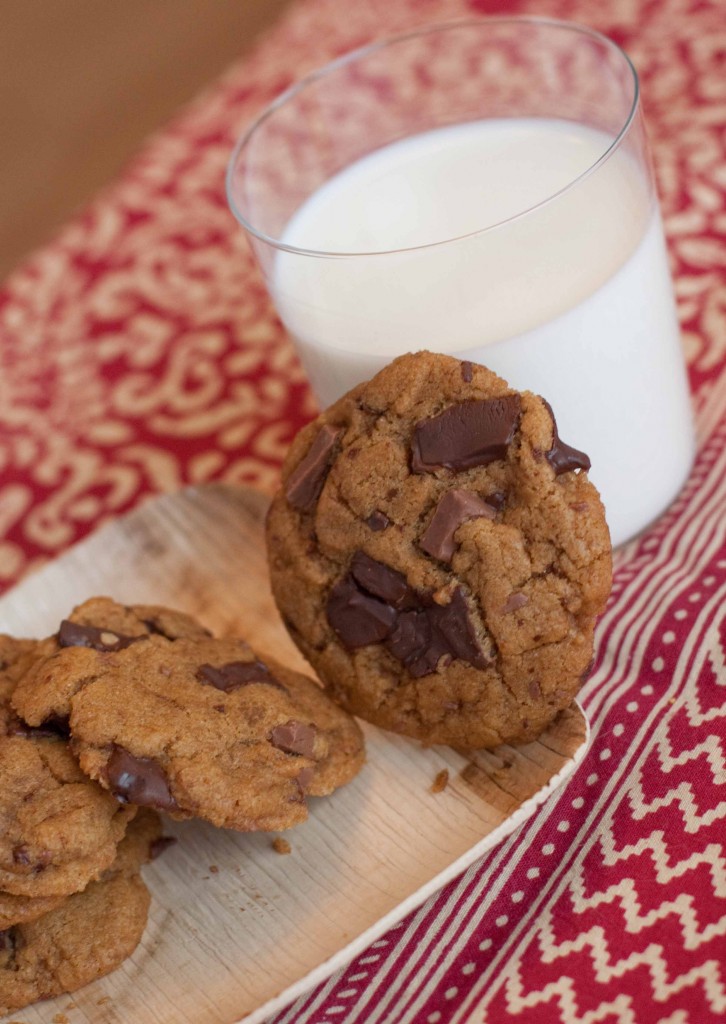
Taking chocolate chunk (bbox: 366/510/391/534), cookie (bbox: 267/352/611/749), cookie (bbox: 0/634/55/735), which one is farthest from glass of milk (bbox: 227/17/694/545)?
cookie (bbox: 0/634/55/735)

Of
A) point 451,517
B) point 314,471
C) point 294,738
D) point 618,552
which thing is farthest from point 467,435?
point 618,552

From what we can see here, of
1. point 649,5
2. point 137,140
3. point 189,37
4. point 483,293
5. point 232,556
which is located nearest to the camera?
point 483,293

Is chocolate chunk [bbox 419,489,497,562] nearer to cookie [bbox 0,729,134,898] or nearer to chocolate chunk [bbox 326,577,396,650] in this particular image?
chocolate chunk [bbox 326,577,396,650]

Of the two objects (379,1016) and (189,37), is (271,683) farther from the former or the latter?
(189,37)

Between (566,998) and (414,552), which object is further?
(414,552)

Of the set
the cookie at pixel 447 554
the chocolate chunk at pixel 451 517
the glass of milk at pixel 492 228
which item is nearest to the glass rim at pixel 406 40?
the glass of milk at pixel 492 228

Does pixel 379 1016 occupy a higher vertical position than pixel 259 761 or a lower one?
lower

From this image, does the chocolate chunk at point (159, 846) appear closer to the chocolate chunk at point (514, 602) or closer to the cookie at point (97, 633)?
the cookie at point (97, 633)

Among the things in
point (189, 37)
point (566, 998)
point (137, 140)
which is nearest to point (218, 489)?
point (566, 998)
